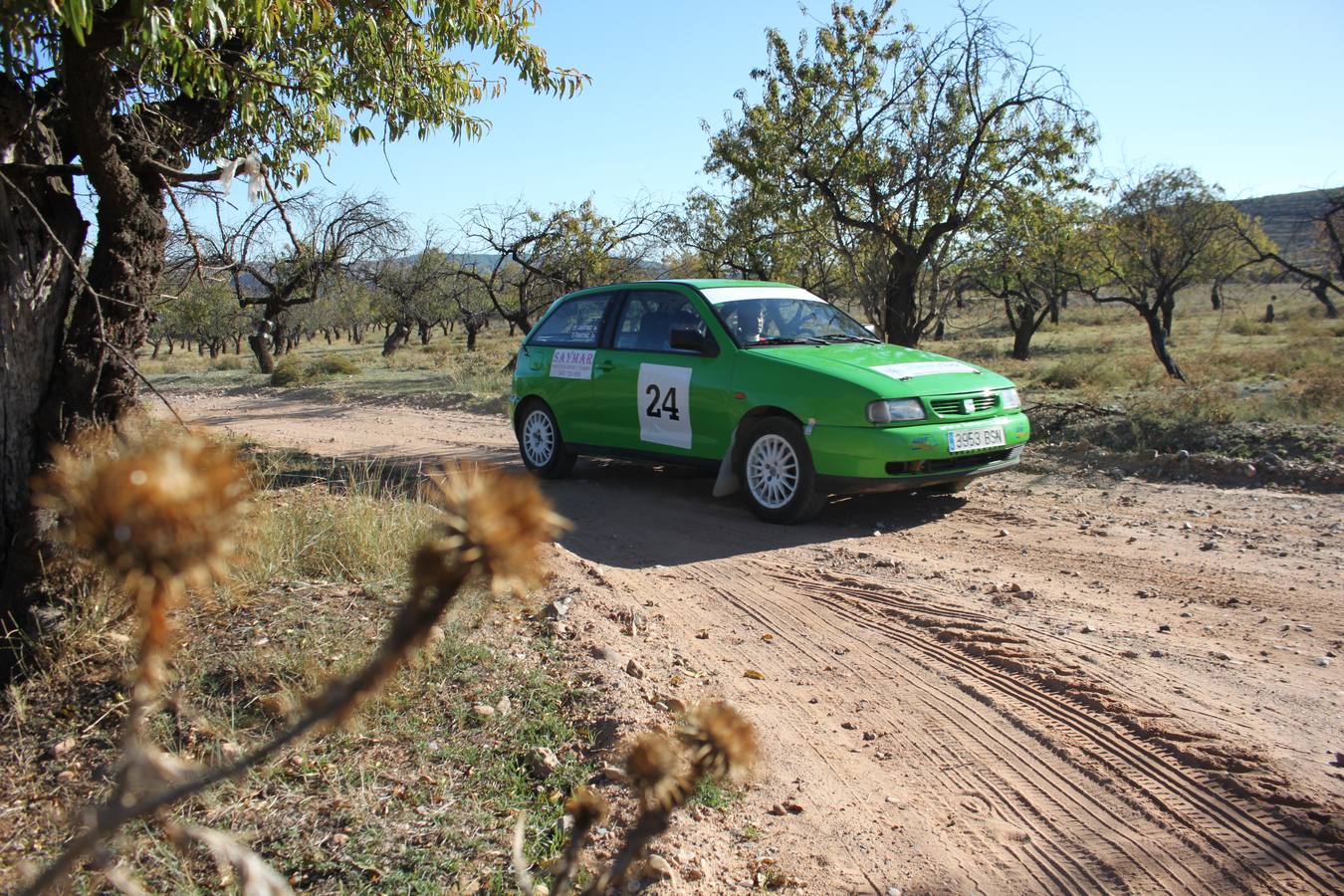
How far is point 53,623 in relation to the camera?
3777 mm

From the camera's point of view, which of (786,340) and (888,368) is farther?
(786,340)

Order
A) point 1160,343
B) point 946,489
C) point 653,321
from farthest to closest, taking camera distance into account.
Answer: point 1160,343
point 653,321
point 946,489

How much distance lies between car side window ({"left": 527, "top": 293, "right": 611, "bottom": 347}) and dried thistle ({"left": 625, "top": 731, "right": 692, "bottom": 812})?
25.7ft

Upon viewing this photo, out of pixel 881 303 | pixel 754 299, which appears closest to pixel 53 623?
pixel 754 299

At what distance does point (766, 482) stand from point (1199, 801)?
4310 millimetres

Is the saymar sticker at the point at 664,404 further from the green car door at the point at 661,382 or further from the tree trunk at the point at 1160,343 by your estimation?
the tree trunk at the point at 1160,343

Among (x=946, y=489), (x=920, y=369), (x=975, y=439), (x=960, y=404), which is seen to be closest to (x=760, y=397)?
(x=920, y=369)

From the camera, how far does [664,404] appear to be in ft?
26.6

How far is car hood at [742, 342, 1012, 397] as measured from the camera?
272 inches

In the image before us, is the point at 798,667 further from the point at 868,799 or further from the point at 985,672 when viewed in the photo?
the point at 868,799

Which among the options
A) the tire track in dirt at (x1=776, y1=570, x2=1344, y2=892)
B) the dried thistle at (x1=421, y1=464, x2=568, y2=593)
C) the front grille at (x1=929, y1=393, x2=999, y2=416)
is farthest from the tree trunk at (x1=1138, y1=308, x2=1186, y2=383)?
the dried thistle at (x1=421, y1=464, x2=568, y2=593)

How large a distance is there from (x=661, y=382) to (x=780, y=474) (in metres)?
1.47

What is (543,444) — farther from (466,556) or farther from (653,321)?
(466,556)

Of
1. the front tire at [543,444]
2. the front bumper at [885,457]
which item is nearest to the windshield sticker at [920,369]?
the front bumper at [885,457]
